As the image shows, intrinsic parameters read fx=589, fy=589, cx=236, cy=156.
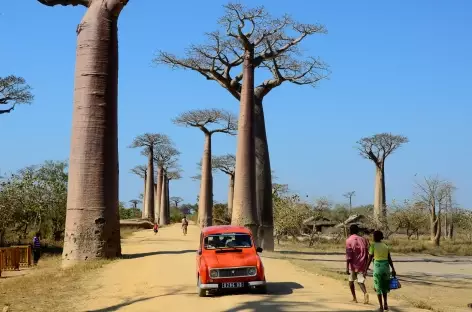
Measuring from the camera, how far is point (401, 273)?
50.3 feet

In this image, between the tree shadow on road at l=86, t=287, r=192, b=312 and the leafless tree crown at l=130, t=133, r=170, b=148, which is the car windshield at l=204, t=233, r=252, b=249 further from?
the leafless tree crown at l=130, t=133, r=170, b=148

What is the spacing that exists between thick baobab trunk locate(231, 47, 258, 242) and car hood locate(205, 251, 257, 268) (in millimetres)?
7861

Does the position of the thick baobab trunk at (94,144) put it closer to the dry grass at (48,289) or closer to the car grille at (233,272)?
the dry grass at (48,289)

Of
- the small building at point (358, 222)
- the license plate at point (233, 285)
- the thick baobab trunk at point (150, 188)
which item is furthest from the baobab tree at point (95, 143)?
the thick baobab trunk at point (150, 188)

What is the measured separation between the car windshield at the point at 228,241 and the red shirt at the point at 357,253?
1.68 m

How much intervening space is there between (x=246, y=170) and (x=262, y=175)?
251cm

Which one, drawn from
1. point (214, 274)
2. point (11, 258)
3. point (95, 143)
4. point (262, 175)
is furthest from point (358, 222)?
point (214, 274)

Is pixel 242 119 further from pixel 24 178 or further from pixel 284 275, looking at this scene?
pixel 24 178

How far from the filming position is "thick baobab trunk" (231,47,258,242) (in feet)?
54.3

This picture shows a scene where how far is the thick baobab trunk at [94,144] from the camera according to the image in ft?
41.3

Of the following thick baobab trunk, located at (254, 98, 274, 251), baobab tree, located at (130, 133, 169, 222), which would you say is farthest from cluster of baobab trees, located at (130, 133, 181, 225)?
thick baobab trunk, located at (254, 98, 274, 251)

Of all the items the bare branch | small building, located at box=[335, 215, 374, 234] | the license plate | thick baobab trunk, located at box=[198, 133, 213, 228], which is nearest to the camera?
the license plate

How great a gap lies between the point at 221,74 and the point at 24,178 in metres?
9.27

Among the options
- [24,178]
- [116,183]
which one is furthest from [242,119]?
[24,178]
